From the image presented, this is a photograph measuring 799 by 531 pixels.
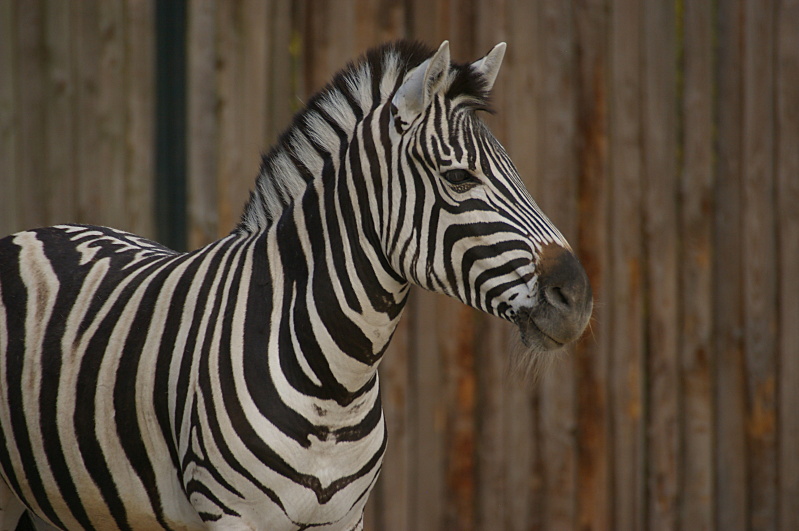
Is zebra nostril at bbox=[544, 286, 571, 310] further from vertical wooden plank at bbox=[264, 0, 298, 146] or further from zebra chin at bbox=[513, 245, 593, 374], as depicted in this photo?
vertical wooden plank at bbox=[264, 0, 298, 146]

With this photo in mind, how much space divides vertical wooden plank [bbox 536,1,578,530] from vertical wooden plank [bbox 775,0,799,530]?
4.06ft

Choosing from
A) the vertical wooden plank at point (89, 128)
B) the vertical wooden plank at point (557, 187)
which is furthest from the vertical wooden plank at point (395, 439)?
the vertical wooden plank at point (89, 128)

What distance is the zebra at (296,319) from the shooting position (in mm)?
2182

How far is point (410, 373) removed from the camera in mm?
4168

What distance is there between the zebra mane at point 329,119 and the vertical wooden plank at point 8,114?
1.78m

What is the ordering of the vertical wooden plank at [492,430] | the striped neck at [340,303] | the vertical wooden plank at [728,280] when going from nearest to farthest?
the striped neck at [340,303], the vertical wooden plank at [492,430], the vertical wooden plank at [728,280]

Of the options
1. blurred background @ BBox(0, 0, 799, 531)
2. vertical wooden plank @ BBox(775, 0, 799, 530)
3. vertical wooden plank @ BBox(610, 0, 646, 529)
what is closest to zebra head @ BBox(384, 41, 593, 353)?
blurred background @ BBox(0, 0, 799, 531)

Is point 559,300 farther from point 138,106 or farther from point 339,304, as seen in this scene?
point 138,106

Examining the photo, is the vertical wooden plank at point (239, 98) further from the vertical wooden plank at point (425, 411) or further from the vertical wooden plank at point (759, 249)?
the vertical wooden plank at point (759, 249)

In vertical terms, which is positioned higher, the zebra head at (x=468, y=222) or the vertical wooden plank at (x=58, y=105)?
the vertical wooden plank at (x=58, y=105)

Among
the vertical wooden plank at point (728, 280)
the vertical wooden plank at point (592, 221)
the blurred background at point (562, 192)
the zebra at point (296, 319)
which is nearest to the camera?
the zebra at point (296, 319)

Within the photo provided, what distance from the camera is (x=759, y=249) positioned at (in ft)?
15.3

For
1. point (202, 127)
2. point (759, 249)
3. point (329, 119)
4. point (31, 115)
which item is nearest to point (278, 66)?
point (202, 127)

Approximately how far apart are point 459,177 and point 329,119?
492 millimetres
